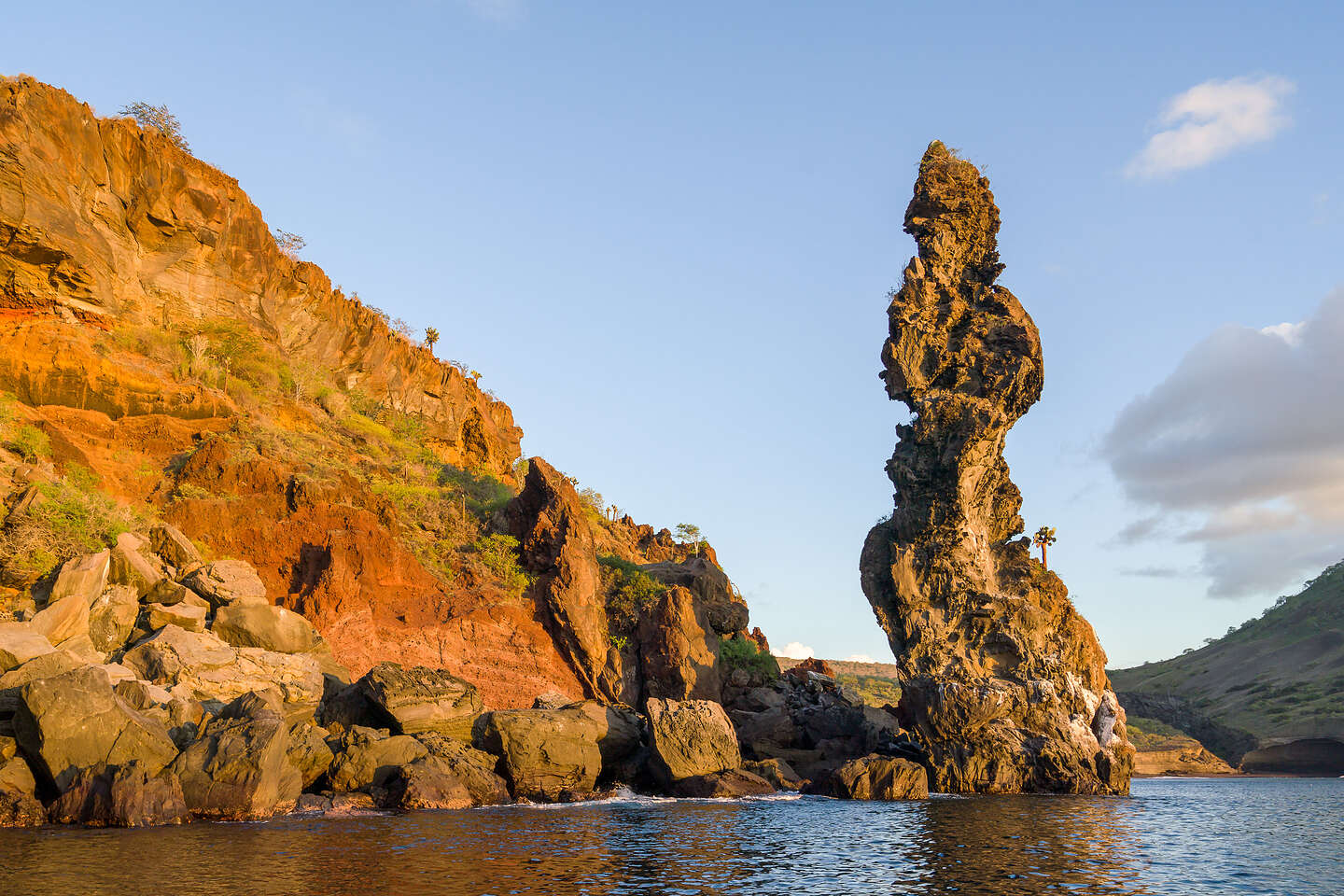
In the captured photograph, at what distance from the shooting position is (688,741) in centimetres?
3469

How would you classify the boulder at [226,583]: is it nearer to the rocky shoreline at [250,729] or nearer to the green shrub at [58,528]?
the rocky shoreline at [250,729]

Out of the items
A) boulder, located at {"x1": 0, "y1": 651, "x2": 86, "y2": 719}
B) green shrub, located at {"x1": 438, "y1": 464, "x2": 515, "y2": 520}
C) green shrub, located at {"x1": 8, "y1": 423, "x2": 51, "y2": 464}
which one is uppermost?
green shrub, located at {"x1": 438, "y1": 464, "x2": 515, "y2": 520}

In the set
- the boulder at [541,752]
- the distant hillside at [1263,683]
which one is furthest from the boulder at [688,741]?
the distant hillside at [1263,683]

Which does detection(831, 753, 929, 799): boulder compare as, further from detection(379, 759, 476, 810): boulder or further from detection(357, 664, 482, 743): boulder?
detection(379, 759, 476, 810): boulder

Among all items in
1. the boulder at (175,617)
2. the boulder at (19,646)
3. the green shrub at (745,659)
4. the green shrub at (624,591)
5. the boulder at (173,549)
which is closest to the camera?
the boulder at (19,646)

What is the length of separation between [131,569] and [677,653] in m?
25.4

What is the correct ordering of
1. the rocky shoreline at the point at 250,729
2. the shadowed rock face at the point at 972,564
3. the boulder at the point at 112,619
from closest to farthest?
the rocky shoreline at the point at 250,729 < the boulder at the point at 112,619 < the shadowed rock face at the point at 972,564

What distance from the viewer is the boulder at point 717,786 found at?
34.1 metres

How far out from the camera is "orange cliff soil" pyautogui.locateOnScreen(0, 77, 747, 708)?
129 ft

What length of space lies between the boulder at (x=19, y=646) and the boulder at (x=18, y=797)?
163 inches

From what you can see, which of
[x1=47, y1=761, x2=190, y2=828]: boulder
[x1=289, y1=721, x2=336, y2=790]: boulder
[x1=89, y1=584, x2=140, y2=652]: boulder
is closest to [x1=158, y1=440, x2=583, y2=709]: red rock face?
[x1=89, y1=584, x2=140, y2=652]: boulder

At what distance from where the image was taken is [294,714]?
1186 inches

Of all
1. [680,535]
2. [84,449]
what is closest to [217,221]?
[84,449]

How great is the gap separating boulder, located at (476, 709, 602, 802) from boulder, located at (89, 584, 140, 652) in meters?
12.2
